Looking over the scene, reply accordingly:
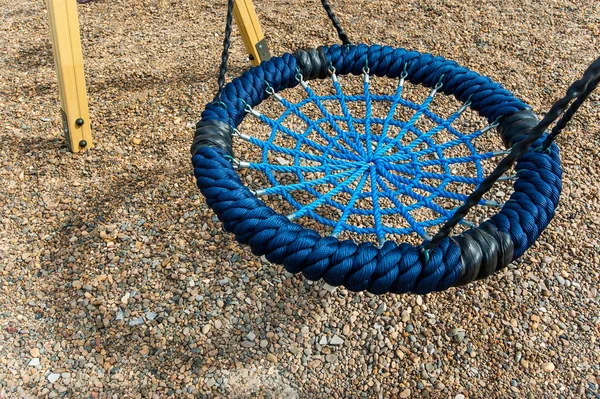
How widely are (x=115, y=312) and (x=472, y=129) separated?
142cm

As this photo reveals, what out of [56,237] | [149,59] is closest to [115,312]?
[56,237]

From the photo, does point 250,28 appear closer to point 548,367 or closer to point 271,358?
point 271,358

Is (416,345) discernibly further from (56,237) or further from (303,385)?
(56,237)

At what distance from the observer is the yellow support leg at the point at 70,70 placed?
1.61 m

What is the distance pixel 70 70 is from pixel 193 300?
85 cm

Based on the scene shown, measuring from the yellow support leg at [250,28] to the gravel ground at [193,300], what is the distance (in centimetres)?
27

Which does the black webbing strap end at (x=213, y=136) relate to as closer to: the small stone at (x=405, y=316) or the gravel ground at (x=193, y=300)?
the gravel ground at (x=193, y=300)

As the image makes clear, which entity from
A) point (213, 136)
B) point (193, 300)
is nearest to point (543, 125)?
point (213, 136)

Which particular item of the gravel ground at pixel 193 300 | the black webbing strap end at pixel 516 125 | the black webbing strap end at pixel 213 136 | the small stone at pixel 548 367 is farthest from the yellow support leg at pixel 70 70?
the small stone at pixel 548 367

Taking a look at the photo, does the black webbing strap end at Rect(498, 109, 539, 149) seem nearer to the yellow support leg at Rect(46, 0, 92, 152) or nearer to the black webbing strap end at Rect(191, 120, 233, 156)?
the black webbing strap end at Rect(191, 120, 233, 156)

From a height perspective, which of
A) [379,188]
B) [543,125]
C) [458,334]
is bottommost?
[458,334]

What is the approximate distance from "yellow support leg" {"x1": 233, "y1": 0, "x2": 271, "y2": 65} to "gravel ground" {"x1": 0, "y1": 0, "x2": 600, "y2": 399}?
0.27 meters

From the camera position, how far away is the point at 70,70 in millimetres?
1690

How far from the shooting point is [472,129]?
2.03 metres
